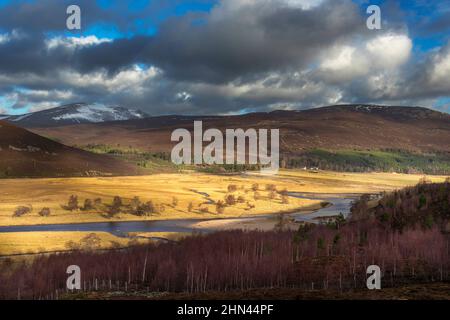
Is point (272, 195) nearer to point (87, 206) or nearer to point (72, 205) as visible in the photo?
point (87, 206)

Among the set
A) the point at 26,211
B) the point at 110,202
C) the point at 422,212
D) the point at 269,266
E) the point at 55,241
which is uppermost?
the point at 422,212

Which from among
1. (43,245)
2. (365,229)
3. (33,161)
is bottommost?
(43,245)

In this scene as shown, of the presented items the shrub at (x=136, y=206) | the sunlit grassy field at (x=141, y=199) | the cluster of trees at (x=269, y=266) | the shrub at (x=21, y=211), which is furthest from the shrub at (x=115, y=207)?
the cluster of trees at (x=269, y=266)

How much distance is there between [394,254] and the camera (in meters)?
35.4

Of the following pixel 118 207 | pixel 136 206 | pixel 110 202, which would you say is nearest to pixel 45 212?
pixel 118 207

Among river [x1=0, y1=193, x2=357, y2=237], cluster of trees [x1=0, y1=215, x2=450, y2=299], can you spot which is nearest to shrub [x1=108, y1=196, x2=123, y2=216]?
river [x1=0, y1=193, x2=357, y2=237]

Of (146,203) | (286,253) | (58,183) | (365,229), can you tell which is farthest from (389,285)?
(58,183)

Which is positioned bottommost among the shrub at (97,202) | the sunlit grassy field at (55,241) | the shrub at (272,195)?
the sunlit grassy field at (55,241)

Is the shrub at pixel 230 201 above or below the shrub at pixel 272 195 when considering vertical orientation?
below

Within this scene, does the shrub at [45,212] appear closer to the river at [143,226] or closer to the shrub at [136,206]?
the river at [143,226]

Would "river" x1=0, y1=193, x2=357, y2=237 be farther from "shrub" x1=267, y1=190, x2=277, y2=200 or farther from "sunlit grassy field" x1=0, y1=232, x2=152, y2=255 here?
"shrub" x1=267, y1=190, x2=277, y2=200

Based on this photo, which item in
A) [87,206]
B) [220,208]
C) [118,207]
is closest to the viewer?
[87,206]

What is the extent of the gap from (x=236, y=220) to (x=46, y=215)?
43067 mm
